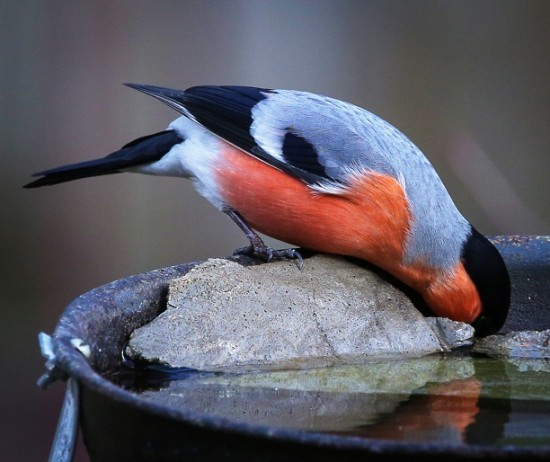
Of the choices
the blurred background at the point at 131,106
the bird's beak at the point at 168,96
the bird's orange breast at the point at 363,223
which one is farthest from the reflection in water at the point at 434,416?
the blurred background at the point at 131,106

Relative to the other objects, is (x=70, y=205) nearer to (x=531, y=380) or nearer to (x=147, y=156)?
(x=147, y=156)

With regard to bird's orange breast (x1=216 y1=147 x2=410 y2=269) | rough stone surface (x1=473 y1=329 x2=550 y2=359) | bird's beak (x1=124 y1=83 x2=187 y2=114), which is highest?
bird's beak (x1=124 y1=83 x2=187 y2=114)

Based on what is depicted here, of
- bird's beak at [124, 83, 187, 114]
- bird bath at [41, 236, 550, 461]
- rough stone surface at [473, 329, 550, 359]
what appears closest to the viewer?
bird bath at [41, 236, 550, 461]

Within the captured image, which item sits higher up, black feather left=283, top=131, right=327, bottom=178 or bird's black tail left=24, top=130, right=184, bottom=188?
black feather left=283, top=131, right=327, bottom=178

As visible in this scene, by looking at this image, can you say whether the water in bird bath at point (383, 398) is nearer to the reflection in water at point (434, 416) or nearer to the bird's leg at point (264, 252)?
the reflection in water at point (434, 416)

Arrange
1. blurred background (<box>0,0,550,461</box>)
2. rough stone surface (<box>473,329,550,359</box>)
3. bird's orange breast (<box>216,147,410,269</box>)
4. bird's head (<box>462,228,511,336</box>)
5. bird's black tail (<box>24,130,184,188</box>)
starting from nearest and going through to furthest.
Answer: rough stone surface (<box>473,329,550,359</box>)
bird's head (<box>462,228,511,336</box>)
bird's orange breast (<box>216,147,410,269</box>)
bird's black tail (<box>24,130,184,188</box>)
blurred background (<box>0,0,550,461</box>)

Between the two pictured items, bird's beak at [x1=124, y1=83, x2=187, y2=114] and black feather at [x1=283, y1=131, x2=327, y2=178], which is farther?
bird's beak at [x1=124, y1=83, x2=187, y2=114]

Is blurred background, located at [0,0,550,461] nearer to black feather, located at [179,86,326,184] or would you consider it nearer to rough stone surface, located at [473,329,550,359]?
black feather, located at [179,86,326,184]

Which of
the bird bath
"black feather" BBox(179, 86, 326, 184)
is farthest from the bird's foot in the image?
the bird bath
